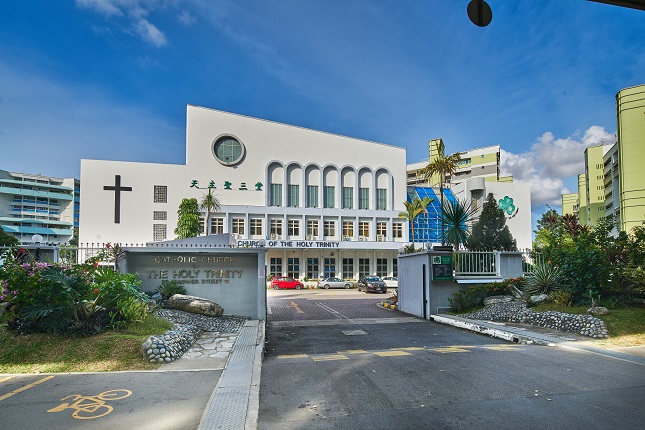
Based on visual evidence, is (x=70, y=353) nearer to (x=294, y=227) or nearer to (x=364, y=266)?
(x=294, y=227)

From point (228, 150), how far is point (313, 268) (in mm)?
17237

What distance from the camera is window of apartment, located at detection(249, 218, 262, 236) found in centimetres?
4644

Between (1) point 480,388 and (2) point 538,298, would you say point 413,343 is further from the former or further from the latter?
(2) point 538,298

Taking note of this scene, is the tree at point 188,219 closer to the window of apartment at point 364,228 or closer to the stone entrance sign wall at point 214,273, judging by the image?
the window of apartment at point 364,228

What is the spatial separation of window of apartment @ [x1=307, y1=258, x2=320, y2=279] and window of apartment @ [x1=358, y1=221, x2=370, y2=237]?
260 inches

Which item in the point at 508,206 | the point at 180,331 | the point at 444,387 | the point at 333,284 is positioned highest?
the point at 508,206

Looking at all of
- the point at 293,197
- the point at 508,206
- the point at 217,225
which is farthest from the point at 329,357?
the point at 508,206

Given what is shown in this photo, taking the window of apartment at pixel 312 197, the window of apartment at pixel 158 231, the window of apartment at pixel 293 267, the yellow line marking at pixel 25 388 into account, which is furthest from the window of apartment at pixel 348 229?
the yellow line marking at pixel 25 388

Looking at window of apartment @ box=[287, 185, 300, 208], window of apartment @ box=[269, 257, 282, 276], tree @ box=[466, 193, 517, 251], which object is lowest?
window of apartment @ box=[269, 257, 282, 276]

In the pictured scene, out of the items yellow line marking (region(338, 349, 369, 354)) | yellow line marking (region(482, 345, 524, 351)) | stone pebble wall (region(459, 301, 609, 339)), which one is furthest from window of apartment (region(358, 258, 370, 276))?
yellow line marking (region(338, 349, 369, 354))

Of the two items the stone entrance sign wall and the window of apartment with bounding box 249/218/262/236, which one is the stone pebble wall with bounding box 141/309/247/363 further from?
the window of apartment with bounding box 249/218/262/236

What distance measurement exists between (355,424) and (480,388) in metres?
2.59

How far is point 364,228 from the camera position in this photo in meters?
50.7

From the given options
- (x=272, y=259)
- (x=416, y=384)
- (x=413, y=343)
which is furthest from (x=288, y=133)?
(x=416, y=384)
